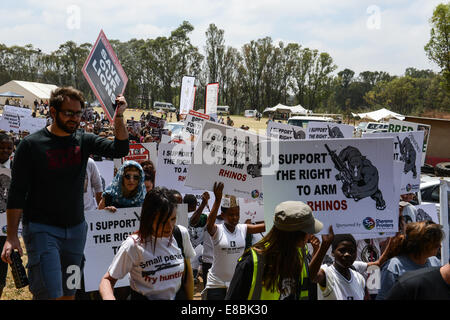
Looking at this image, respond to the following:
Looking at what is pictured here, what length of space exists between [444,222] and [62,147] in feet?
9.72

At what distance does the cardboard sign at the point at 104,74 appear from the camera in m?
3.95

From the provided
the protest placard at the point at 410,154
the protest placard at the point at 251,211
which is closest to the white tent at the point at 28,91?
the protest placard at the point at 251,211

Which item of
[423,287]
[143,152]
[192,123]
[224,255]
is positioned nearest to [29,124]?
[192,123]

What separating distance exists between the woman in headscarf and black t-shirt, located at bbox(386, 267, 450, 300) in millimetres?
2426

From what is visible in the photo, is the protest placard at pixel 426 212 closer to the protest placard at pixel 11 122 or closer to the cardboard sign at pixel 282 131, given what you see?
the cardboard sign at pixel 282 131

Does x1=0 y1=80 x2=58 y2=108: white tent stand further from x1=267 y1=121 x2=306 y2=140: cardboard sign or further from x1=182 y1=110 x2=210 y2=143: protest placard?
x1=267 y1=121 x2=306 y2=140: cardboard sign

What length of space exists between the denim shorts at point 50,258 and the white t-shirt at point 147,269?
52 cm

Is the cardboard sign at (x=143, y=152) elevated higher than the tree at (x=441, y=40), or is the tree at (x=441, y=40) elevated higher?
Answer: the tree at (x=441, y=40)

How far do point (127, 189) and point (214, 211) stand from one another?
825 mm

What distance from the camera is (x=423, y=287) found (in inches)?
82.1

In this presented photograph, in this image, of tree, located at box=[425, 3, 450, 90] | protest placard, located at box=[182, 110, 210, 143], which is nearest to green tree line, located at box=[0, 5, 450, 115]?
tree, located at box=[425, 3, 450, 90]

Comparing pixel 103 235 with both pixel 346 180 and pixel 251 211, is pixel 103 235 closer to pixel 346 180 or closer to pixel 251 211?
pixel 251 211

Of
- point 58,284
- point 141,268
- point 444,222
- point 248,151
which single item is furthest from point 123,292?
point 444,222
